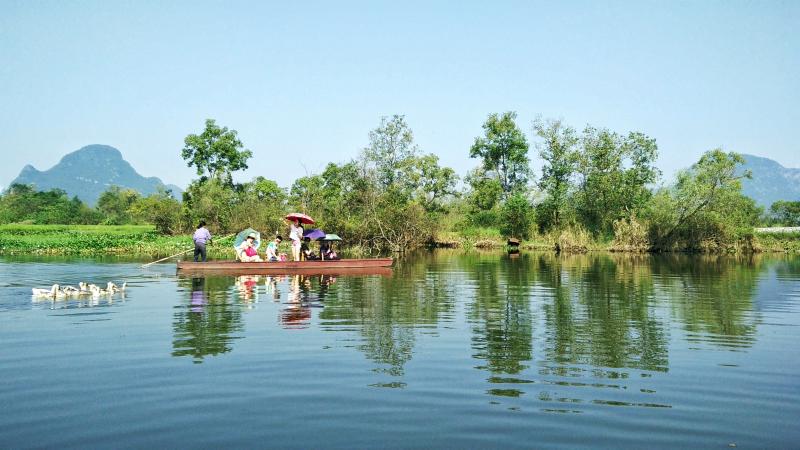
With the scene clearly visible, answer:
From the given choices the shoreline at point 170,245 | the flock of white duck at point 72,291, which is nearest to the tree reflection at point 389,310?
the flock of white duck at point 72,291

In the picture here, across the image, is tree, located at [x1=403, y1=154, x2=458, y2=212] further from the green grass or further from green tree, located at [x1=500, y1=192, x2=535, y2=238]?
the green grass

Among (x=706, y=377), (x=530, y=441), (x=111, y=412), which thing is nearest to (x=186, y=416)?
(x=111, y=412)

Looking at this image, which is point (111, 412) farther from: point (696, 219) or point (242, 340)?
point (696, 219)

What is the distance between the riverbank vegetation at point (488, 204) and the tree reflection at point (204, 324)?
2497 cm

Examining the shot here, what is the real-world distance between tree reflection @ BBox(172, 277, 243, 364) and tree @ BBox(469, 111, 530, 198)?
4233 cm

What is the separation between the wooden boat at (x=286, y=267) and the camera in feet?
79.3

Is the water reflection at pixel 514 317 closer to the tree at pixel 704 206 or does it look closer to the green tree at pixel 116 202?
the tree at pixel 704 206

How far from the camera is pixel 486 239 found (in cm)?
5328

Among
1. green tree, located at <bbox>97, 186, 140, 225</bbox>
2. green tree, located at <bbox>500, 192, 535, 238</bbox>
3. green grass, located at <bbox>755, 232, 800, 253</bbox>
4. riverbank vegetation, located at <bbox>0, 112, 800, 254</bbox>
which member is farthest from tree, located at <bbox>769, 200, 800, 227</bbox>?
green tree, located at <bbox>97, 186, 140, 225</bbox>

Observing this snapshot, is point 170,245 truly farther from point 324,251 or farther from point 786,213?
point 786,213

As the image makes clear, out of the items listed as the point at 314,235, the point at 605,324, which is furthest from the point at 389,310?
the point at 314,235

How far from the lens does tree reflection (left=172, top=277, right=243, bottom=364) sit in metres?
10.5

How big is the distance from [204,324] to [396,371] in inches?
209

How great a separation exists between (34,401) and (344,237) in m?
38.5
